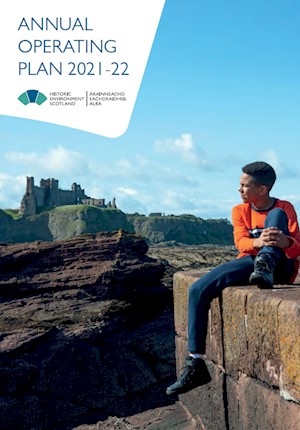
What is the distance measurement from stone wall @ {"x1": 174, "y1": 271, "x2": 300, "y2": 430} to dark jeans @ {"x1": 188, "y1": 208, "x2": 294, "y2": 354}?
104 millimetres

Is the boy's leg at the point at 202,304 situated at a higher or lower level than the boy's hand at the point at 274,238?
lower

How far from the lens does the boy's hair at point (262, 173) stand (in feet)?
15.5

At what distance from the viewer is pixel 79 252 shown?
63.9 ft

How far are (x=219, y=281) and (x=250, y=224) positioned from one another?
62 centimetres

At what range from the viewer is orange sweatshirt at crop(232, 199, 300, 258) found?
14.9ft

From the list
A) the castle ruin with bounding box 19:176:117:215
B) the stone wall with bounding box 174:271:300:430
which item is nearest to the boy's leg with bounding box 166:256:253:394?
the stone wall with bounding box 174:271:300:430

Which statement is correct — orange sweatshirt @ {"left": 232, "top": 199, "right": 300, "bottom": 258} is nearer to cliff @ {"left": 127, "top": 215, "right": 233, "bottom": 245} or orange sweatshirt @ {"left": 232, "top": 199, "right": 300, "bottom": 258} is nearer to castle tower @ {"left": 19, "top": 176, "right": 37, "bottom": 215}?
castle tower @ {"left": 19, "top": 176, "right": 37, "bottom": 215}

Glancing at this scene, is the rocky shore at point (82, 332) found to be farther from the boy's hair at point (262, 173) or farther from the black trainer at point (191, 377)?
the boy's hair at point (262, 173)

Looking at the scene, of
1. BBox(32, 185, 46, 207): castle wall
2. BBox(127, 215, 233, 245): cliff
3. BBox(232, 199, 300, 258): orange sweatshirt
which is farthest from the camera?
BBox(127, 215, 233, 245): cliff

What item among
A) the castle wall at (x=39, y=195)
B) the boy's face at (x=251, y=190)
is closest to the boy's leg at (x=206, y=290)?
the boy's face at (x=251, y=190)

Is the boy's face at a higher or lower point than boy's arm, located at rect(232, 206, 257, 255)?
higher

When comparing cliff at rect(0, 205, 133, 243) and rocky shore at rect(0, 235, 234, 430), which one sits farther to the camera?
cliff at rect(0, 205, 133, 243)

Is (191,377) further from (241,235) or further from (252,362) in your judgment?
(241,235)

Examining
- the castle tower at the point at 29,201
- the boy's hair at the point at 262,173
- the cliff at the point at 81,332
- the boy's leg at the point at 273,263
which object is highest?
the castle tower at the point at 29,201
